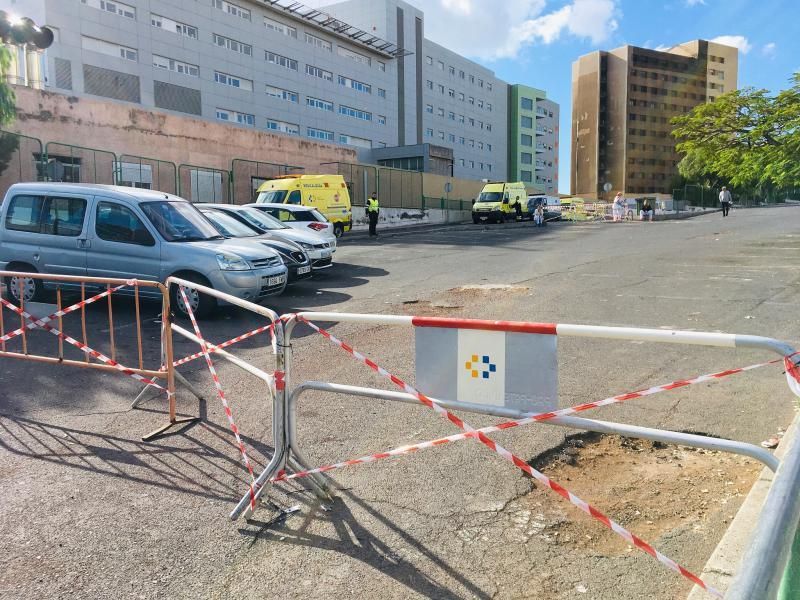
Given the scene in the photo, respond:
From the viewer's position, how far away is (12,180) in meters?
23.1

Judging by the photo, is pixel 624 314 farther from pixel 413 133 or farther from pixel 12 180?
pixel 413 133

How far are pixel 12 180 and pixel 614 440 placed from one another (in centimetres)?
2456

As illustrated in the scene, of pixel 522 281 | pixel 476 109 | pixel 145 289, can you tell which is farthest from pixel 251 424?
pixel 476 109

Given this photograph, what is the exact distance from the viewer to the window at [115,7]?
4216 cm

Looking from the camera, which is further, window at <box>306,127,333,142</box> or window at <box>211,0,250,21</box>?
window at <box>306,127,333,142</box>

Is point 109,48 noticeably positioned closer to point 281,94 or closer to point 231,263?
point 281,94

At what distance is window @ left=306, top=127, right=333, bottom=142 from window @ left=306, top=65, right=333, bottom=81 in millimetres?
5075

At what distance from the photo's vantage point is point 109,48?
43.5m

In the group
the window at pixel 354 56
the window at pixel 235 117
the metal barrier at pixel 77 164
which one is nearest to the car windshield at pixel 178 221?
the metal barrier at pixel 77 164

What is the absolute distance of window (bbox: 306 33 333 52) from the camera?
60547 millimetres

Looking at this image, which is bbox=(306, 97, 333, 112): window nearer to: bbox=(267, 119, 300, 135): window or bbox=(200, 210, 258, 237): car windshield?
bbox=(267, 119, 300, 135): window

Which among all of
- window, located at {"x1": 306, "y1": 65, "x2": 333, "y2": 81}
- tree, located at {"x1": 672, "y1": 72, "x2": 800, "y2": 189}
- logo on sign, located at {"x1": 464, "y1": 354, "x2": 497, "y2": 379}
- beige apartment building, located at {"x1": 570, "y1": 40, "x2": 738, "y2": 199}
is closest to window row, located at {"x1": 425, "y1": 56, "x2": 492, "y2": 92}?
window, located at {"x1": 306, "y1": 65, "x2": 333, "y2": 81}

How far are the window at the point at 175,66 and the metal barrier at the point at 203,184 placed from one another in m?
20.6

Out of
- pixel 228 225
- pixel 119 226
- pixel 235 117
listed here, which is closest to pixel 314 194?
pixel 228 225
